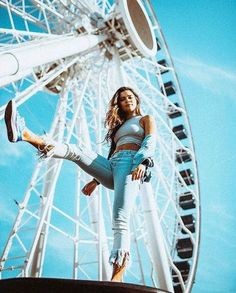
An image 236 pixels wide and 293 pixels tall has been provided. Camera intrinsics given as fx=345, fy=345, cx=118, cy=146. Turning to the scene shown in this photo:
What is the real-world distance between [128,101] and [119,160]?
658 millimetres

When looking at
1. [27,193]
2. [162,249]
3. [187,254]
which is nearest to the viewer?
[162,249]

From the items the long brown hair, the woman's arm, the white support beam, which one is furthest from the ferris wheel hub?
the woman's arm

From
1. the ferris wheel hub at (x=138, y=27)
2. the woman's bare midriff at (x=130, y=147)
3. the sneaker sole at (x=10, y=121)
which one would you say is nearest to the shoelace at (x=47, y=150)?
the sneaker sole at (x=10, y=121)

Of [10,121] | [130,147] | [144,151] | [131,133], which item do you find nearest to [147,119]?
[131,133]

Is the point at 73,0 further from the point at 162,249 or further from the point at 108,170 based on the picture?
the point at 108,170

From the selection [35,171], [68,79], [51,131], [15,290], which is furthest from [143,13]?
[15,290]

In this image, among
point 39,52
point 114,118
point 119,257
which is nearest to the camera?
point 119,257

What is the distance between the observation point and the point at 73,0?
920 centimetres

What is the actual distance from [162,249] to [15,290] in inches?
229

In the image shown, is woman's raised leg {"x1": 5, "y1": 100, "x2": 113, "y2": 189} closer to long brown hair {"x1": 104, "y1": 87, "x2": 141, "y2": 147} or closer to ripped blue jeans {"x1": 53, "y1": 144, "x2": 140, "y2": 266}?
ripped blue jeans {"x1": 53, "y1": 144, "x2": 140, "y2": 266}

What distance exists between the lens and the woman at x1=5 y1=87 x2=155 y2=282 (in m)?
2.42

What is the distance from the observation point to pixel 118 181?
261 cm

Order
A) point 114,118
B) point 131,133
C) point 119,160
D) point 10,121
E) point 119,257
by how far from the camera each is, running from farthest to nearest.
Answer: point 114,118, point 131,133, point 119,160, point 10,121, point 119,257

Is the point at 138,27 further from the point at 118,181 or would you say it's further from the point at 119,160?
the point at 118,181
